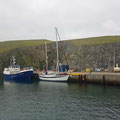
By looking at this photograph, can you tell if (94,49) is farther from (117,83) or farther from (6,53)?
(6,53)

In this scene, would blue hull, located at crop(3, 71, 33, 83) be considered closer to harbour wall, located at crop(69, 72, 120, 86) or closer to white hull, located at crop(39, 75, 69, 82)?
white hull, located at crop(39, 75, 69, 82)

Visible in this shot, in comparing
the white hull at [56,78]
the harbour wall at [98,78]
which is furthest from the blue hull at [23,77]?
the harbour wall at [98,78]

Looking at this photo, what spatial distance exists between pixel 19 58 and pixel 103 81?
164ft

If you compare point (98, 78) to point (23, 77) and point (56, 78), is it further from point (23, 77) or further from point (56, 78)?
point (23, 77)

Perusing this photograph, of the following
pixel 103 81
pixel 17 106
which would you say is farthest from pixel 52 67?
pixel 17 106

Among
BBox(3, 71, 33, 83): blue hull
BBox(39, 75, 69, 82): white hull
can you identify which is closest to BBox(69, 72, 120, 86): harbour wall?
BBox(39, 75, 69, 82): white hull

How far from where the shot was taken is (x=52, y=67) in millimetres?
70375

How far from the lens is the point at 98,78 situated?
43.7 meters

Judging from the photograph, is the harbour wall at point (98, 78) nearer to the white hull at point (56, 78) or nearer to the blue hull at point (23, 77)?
the white hull at point (56, 78)

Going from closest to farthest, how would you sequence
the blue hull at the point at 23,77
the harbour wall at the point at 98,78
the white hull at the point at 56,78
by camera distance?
the harbour wall at the point at 98,78 → the white hull at the point at 56,78 → the blue hull at the point at 23,77

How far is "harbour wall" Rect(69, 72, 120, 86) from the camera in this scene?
40.6 meters

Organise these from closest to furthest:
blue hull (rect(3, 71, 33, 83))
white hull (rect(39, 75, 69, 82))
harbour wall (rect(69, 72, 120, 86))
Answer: harbour wall (rect(69, 72, 120, 86)), white hull (rect(39, 75, 69, 82)), blue hull (rect(3, 71, 33, 83))

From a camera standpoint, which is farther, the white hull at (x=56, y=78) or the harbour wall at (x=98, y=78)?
the white hull at (x=56, y=78)

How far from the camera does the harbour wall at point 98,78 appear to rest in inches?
1599
